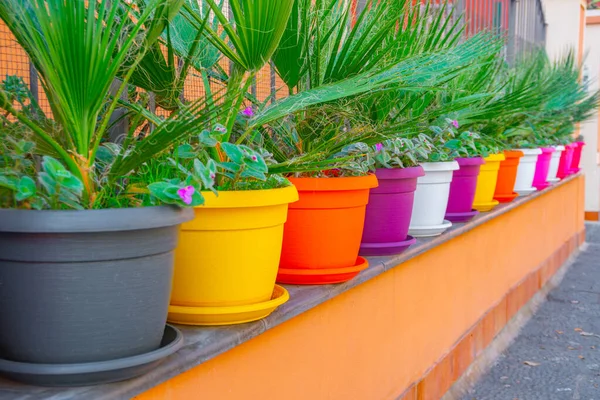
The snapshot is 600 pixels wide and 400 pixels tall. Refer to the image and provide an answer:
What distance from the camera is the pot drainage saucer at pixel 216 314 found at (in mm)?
1255

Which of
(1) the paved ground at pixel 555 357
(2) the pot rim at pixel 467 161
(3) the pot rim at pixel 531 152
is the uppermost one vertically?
(2) the pot rim at pixel 467 161

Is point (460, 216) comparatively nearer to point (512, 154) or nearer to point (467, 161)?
point (467, 161)

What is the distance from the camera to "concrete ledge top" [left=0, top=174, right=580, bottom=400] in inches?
38.0

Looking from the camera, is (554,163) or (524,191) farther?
(554,163)

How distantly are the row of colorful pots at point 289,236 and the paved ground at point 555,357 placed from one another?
93 cm

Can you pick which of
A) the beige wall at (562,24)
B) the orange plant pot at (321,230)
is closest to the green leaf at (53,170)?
the orange plant pot at (321,230)

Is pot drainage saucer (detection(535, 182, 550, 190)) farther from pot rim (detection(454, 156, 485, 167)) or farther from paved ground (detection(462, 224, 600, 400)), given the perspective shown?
pot rim (detection(454, 156, 485, 167))

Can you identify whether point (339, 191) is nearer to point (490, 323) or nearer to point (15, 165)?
point (15, 165)

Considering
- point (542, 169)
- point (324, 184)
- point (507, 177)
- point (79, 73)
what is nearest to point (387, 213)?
point (324, 184)

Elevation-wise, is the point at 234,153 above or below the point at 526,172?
above

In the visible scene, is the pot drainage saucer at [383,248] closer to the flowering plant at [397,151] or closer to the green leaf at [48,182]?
the flowering plant at [397,151]

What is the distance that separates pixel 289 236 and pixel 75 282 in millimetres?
689

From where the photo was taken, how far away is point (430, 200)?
230 centimetres

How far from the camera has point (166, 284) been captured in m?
1.04
